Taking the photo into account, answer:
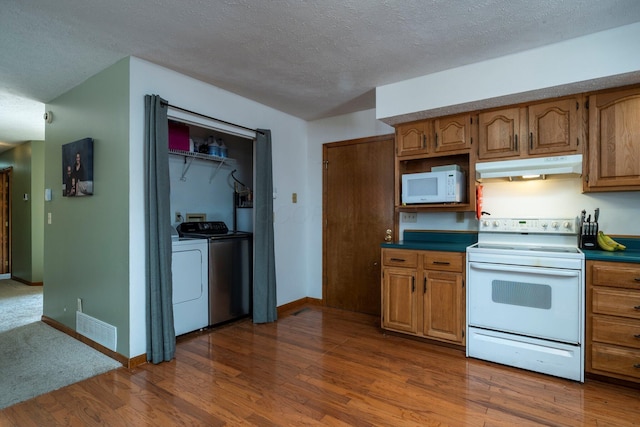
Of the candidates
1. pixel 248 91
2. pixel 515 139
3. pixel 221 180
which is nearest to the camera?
pixel 515 139

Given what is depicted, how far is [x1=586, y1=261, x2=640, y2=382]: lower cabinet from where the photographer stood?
7.11ft

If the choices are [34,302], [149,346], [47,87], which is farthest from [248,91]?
[34,302]

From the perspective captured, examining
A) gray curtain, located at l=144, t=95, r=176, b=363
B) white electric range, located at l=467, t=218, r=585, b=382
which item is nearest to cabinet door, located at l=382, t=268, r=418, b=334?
white electric range, located at l=467, t=218, r=585, b=382

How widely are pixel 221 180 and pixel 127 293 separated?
2.09m

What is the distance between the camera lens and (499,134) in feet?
9.20

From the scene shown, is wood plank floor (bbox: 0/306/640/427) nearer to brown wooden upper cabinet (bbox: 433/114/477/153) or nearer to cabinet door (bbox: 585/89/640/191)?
cabinet door (bbox: 585/89/640/191)

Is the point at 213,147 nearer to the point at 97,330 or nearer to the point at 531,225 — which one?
the point at 97,330

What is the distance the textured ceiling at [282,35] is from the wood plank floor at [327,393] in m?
2.38

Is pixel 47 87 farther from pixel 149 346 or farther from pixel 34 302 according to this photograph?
pixel 34 302

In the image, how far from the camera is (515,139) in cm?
273

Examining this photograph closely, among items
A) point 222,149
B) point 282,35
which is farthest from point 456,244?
point 222,149

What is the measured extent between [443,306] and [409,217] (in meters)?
1.07

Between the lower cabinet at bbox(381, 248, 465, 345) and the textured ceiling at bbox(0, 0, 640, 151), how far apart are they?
1.64 m

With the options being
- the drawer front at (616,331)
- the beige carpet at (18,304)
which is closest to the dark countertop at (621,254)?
the drawer front at (616,331)
